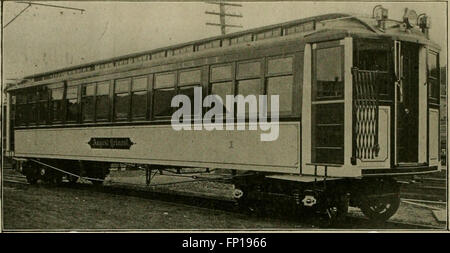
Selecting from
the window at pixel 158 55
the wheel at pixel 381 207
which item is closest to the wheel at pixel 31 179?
the window at pixel 158 55

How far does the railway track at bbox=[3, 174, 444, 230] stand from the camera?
920 cm

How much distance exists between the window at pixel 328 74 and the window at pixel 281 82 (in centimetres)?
44

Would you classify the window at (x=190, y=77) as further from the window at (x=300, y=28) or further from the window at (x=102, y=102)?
the window at (x=102, y=102)

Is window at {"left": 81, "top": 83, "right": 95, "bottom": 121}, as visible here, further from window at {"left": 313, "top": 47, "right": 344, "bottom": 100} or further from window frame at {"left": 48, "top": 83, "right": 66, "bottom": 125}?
window at {"left": 313, "top": 47, "right": 344, "bottom": 100}

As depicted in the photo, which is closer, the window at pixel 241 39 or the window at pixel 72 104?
the window at pixel 241 39

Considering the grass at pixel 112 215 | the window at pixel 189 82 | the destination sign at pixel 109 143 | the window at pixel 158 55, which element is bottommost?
the grass at pixel 112 215

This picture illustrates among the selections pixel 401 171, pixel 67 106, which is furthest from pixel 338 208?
pixel 67 106

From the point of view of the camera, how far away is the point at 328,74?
8.62m

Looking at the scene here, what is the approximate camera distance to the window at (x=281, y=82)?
9000mm

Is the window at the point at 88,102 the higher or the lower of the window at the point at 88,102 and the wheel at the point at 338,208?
the higher

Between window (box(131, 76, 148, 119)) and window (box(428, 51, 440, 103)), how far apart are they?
5478 mm

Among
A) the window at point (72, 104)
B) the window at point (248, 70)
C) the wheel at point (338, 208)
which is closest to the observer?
the wheel at point (338, 208)

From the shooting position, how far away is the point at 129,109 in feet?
39.7

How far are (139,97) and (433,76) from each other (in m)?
5.75
